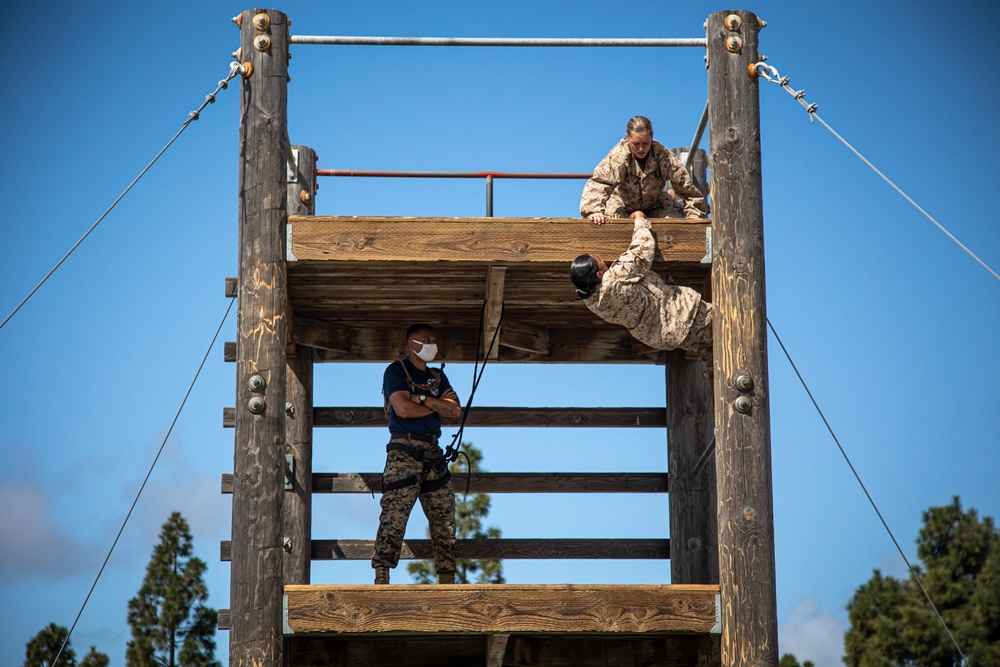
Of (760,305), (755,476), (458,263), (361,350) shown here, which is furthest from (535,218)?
(361,350)

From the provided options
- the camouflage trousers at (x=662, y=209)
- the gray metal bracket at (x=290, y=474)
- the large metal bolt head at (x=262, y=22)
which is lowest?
the gray metal bracket at (x=290, y=474)

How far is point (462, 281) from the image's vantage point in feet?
38.0

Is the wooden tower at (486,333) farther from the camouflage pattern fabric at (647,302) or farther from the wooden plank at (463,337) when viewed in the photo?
the wooden plank at (463,337)

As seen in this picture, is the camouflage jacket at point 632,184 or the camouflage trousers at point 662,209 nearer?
the camouflage jacket at point 632,184

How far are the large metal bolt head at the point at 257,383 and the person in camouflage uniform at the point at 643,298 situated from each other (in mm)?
2291

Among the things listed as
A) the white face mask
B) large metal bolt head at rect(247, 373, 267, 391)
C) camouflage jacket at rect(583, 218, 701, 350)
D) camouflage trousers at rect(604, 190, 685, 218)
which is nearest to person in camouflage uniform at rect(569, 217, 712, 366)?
camouflage jacket at rect(583, 218, 701, 350)

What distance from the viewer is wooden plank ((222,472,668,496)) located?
540 inches

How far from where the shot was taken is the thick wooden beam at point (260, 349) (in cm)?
997

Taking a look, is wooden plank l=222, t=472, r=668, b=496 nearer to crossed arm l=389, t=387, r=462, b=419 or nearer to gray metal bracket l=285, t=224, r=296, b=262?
crossed arm l=389, t=387, r=462, b=419

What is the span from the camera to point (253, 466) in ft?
33.4

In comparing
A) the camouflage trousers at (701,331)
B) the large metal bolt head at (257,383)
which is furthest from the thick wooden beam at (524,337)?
the large metal bolt head at (257,383)

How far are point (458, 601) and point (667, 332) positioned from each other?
245cm

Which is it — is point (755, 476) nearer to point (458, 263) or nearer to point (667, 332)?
point (667, 332)

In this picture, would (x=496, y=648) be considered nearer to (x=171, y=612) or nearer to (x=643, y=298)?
(x=643, y=298)
